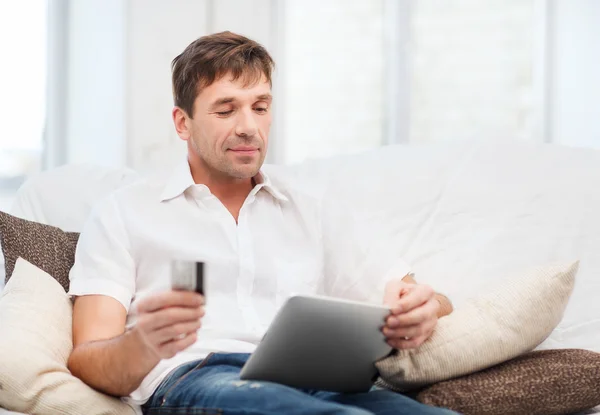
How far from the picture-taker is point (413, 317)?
131cm

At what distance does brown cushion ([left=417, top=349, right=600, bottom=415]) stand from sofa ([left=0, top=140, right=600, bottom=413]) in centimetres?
35

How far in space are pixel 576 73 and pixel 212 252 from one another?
261 cm

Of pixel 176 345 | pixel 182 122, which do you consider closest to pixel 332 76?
pixel 182 122

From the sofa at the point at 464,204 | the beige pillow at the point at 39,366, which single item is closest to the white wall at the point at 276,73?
the sofa at the point at 464,204

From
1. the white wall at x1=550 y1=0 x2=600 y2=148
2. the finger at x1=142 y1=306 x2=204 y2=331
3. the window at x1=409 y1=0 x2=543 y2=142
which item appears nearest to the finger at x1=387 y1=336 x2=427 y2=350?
the finger at x1=142 y1=306 x2=204 y2=331

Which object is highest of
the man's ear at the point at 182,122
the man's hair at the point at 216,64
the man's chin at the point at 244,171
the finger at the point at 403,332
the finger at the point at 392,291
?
the man's hair at the point at 216,64

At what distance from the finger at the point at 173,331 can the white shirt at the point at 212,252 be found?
1.09 ft

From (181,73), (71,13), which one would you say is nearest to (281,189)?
(181,73)

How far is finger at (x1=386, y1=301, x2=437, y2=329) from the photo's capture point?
1.30 metres

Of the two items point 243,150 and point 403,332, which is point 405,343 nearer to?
point 403,332

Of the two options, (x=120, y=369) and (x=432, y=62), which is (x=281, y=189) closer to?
(x=120, y=369)

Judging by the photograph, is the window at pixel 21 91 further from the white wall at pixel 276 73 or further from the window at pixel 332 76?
the window at pixel 332 76

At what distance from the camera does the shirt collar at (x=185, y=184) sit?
162 cm

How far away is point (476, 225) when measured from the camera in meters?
1.97
